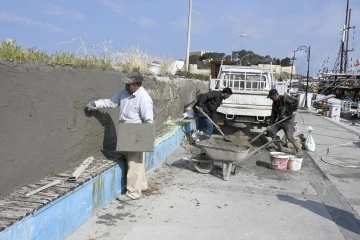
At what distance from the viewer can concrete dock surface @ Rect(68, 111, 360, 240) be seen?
4375 mm

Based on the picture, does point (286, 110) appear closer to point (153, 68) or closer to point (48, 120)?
point (153, 68)

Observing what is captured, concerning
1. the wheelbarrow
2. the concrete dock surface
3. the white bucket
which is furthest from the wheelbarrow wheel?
the white bucket

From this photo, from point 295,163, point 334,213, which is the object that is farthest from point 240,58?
point 334,213

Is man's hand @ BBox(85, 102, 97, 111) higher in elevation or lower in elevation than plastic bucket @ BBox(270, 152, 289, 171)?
higher

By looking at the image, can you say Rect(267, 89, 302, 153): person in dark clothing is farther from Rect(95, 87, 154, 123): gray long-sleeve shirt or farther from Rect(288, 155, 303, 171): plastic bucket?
Rect(95, 87, 154, 123): gray long-sleeve shirt

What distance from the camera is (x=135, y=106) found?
17.1 feet

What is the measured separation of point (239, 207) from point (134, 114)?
6.51 ft

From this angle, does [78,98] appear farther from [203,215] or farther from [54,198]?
[203,215]

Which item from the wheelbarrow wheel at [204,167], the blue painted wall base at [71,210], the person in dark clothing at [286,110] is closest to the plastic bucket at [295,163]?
the person in dark clothing at [286,110]

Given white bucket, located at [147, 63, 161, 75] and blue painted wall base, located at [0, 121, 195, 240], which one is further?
white bucket, located at [147, 63, 161, 75]

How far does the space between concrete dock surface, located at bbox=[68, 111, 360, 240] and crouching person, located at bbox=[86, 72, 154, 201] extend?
22 centimetres

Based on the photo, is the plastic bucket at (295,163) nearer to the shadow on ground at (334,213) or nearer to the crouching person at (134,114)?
the shadow on ground at (334,213)

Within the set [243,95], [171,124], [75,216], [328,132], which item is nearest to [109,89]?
[75,216]

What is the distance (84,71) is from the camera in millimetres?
4984
